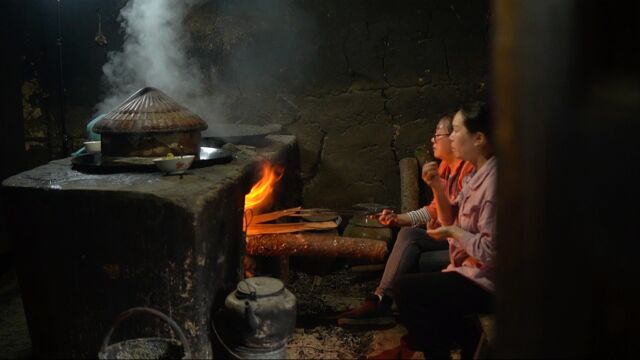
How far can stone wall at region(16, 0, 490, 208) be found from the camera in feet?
24.5

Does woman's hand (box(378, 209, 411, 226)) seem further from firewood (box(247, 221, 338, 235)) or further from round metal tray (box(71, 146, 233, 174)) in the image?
round metal tray (box(71, 146, 233, 174))

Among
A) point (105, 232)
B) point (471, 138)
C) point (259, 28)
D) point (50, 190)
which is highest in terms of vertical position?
point (259, 28)

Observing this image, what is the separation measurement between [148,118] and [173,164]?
27.3 inches

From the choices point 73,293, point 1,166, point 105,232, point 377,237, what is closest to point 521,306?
point 105,232

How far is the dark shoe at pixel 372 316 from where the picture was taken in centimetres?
555

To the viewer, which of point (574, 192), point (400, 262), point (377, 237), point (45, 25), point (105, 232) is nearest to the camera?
point (574, 192)

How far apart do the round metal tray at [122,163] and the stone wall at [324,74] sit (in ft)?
7.18

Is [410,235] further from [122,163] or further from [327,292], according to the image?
[122,163]

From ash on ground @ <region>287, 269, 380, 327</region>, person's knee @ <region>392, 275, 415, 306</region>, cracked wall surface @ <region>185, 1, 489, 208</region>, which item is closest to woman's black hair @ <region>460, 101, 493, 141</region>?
person's knee @ <region>392, 275, 415, 306</region>

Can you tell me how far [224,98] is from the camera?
7895 mm

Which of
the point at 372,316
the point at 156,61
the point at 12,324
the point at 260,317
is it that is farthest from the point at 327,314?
the point at 156,61

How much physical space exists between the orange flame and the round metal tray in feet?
1.65

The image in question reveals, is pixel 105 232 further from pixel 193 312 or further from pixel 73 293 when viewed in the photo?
pixel 193 312

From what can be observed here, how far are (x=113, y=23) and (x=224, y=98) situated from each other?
1759mm
